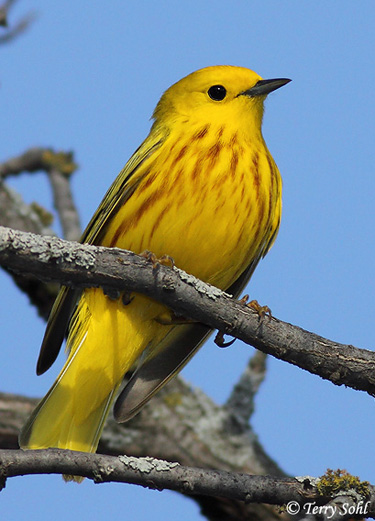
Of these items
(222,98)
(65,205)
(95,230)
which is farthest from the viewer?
(65,205)

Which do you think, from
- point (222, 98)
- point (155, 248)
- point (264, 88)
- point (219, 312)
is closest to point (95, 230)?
point (155, 248)

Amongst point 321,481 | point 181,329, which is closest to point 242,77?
point 181,329

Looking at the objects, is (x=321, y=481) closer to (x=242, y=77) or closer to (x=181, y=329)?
(x=181, y=329)

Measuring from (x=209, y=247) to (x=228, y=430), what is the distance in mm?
2013

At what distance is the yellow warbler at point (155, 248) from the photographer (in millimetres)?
4984

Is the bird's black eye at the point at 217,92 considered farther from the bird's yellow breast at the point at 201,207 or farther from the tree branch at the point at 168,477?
the tree branch at the point at 168,477

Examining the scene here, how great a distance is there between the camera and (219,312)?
401cm

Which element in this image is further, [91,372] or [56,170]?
[56,170]

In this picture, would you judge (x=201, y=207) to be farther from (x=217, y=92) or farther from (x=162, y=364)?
(x=217, y=92)

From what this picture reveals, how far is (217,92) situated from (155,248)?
1606 mm

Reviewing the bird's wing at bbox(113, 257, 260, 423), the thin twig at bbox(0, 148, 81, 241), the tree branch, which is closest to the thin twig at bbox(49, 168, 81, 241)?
the thin twig at bbox(0, 148, 81, 241)

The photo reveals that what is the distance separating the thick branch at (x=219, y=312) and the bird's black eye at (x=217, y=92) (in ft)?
7.51

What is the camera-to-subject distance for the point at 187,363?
5.46 metres

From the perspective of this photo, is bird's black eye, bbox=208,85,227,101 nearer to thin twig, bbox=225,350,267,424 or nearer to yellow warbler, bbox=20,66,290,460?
yellow warbler, bbox=20,66,290,460
